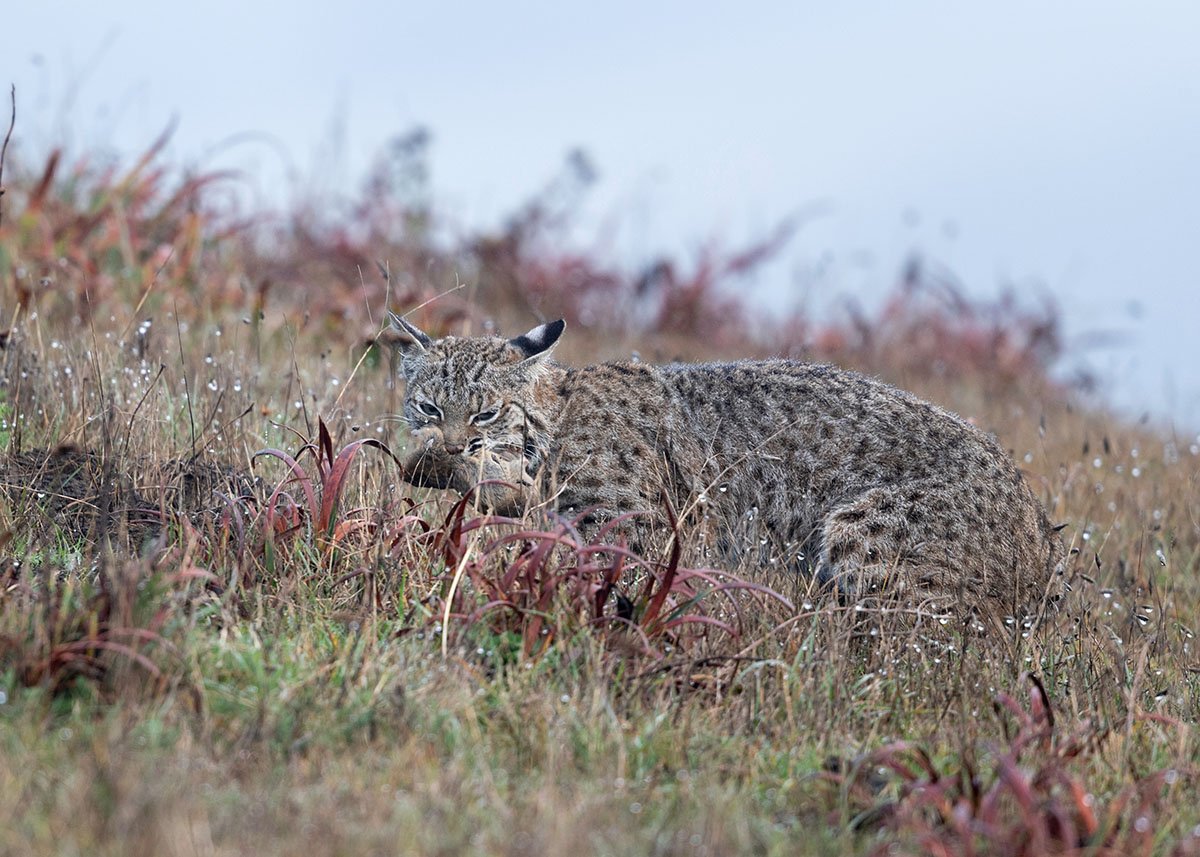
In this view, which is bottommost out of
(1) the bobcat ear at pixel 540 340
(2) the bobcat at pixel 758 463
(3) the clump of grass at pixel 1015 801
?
(3) the clump of grass at pixel 1015 801

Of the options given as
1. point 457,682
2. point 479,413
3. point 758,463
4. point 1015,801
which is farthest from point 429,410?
point 1015,801

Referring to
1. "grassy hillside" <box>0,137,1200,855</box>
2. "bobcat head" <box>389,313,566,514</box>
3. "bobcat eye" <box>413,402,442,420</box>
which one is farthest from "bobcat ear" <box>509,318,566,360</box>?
"grassy hillside" <box>0,137,1200,855</box>

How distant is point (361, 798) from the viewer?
149 inches

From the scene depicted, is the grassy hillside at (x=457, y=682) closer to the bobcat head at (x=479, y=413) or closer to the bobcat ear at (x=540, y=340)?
the bobcat head at (x=479, y=413)

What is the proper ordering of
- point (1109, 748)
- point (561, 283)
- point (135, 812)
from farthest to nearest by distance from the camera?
1. point (561, 283)
2. point (1109, 748)
3. point (135, 812)

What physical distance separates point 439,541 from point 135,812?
7.47 ft

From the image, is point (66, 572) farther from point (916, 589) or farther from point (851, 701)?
point (916, 589)

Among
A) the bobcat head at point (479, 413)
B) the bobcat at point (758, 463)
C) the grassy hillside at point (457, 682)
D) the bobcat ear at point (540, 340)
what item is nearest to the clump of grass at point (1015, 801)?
the grassy hillside at point (457, 682)

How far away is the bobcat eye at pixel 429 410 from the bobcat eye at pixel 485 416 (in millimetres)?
183

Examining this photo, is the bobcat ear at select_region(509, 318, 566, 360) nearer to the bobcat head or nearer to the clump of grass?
the bobcat head

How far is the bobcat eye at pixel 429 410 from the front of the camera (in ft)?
21.9

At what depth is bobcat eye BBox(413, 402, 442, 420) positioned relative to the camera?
668 cm

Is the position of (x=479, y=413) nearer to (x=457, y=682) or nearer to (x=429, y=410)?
(x=429, y=410)

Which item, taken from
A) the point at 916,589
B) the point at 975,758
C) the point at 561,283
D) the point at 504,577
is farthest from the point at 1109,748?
the point at 561,283
